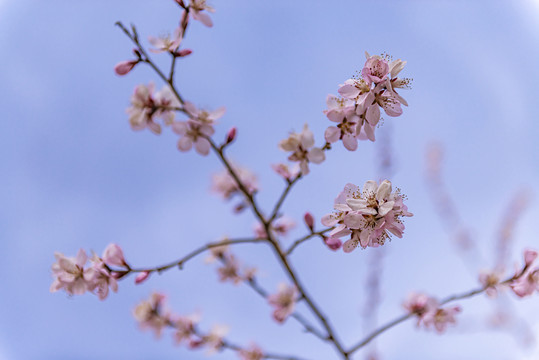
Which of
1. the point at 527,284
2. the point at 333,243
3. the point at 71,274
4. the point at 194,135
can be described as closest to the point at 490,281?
the point at 527,284

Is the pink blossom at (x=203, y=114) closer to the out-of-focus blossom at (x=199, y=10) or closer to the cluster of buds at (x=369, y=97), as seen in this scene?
the out-of-focus blossom at (x=199, y=10)

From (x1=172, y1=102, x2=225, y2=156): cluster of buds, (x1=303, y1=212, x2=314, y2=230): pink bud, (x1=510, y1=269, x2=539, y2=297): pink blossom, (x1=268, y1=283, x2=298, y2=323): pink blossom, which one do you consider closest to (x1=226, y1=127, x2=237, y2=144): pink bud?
(x1=172, y1=102, x2=225, y2=156): cluster of buds

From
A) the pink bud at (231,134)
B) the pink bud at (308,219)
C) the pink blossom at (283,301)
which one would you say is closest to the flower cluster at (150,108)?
the pink bud at (231,134)

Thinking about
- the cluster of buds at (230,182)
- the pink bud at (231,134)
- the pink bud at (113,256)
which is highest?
the cluster of buds at (230,182)

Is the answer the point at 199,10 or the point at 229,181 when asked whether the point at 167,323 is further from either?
the point at 199,10

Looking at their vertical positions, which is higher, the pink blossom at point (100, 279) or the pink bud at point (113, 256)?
the pink bud at point (113, 256)
